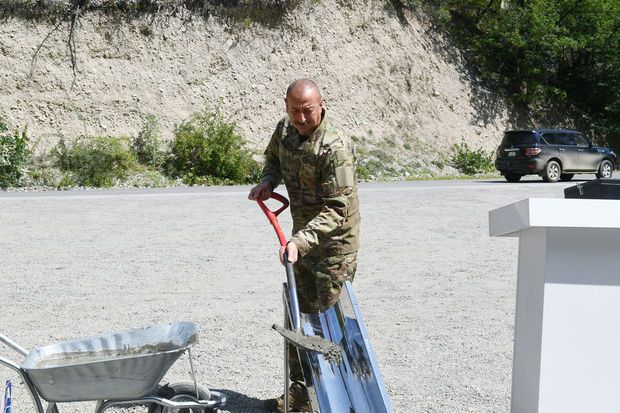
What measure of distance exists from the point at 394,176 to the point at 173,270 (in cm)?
1797

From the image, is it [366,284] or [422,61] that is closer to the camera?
[366,284]

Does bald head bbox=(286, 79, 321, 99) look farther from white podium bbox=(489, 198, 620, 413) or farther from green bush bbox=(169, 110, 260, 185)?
green bush bbox=(169, 110, 260, 185)

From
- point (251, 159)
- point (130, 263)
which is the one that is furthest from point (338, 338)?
point (251, 159)

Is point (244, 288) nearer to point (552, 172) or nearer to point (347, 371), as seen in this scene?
point (347, 371)

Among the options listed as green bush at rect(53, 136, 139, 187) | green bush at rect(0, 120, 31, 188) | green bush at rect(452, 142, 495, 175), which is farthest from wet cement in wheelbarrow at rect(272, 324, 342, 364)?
green bush at rect(452, 142, 495, 175)

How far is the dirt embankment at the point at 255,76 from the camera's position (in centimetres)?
2664

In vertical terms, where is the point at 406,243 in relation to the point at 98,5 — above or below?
below

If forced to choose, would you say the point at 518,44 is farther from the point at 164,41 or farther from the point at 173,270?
the point at 173,270

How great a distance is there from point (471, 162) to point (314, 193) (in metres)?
26.5

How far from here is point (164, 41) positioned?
28.7 metres

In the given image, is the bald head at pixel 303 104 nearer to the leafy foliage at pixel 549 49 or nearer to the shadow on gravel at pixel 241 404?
the shadow on gravel at pixel 241 404

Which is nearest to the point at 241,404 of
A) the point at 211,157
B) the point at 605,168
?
the point at 211,157

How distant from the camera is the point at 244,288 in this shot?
9.19 meters

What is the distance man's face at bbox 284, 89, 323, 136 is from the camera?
439 cm
